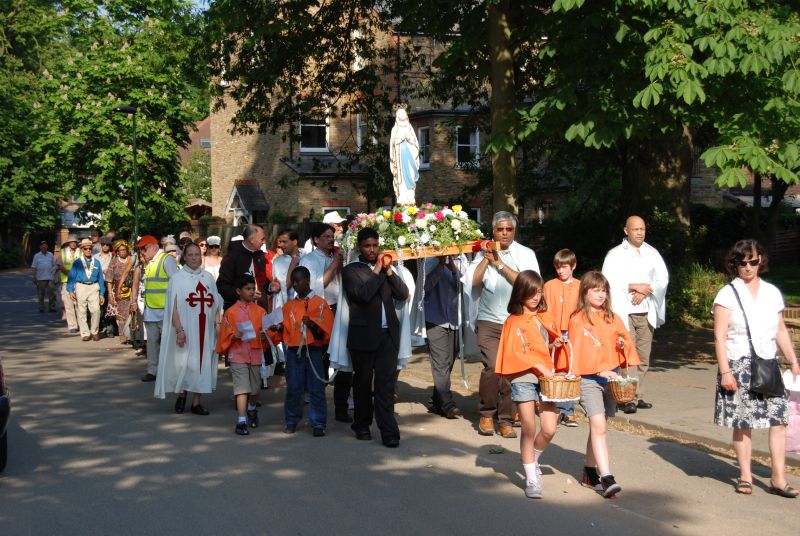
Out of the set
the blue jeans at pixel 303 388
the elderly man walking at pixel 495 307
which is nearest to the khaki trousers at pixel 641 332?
the elderly man walking at pixel 495 307

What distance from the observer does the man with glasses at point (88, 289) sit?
18516 millimetres

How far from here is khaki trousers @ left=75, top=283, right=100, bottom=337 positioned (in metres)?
18.5

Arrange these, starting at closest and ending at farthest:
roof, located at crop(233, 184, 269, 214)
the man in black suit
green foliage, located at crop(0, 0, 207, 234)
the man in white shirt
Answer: the man in black suit, the man in white shirt, green foliage, located at crop(0, 0, 207, 234), roof, located at crop(233, 184, 269, 214)

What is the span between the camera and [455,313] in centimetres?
1016

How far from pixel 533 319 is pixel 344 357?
8.37ft

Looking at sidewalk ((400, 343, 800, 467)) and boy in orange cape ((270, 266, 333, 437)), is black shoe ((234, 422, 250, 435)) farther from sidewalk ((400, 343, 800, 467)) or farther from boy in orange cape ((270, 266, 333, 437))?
sidewalk ((400, 343, 800, 467))

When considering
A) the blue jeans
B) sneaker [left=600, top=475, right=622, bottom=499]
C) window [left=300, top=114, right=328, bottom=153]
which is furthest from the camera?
window [left=300, top=114, right=328, bottom=153]

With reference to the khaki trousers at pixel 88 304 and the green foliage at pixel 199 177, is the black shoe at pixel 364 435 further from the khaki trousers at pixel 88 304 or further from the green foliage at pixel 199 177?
the green foliage at pixel 199 177

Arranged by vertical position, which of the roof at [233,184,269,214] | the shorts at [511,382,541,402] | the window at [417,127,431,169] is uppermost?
the window at [417,127,431,169]

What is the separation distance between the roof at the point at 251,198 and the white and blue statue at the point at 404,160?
26520mm

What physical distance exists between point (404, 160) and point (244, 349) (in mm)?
3596

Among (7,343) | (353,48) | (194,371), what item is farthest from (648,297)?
(7,343)

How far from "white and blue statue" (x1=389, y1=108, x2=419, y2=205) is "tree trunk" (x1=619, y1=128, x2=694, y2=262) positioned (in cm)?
685

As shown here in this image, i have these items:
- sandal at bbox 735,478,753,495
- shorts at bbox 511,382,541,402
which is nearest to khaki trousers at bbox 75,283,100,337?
shorts at bbox 511,382,541,402
